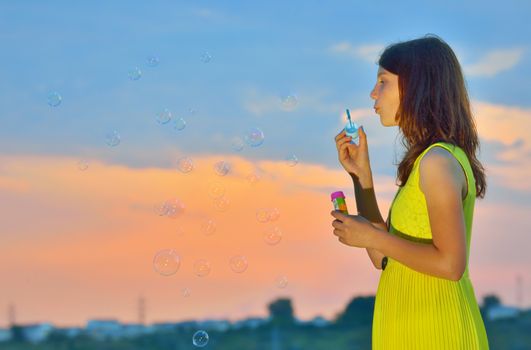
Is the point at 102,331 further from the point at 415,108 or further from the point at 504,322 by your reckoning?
the point at 415,108

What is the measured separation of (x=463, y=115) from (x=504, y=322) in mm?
23031

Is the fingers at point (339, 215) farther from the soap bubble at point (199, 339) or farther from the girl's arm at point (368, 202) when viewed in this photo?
the soap bubble at point (199, 339)

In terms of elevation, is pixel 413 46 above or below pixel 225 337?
below

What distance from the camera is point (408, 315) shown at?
330 cm

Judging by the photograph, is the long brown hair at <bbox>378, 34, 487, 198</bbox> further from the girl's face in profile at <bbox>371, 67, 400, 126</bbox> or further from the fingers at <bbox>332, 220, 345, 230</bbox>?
the fingers at <bbox>332, 220, 345, 230</bbox>

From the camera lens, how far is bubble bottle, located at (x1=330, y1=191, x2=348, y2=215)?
Result: 355cm

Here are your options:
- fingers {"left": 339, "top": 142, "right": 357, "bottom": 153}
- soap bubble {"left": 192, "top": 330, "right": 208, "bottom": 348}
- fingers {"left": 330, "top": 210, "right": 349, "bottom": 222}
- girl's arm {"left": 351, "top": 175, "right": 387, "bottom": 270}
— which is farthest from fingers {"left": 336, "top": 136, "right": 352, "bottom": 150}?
soap bubble {"left": 192, "top": 330, "right": 208, "bottom": 348}

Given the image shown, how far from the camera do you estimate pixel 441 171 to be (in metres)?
3.22

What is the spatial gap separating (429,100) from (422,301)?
665 millimetres

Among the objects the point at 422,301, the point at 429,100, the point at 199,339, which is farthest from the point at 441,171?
the point at 199,339

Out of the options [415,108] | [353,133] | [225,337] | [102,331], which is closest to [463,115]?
[415,108]

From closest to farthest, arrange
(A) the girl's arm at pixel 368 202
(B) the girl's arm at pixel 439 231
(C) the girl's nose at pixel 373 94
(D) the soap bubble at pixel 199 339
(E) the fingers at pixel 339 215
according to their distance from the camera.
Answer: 1. (B) the girl's arm at pixel 439 231
2. (E) the fingers at pixel 339 215
3. (C) the girl's nose at pixel 373 94
4. (A) the girl's arm at pixel 368 202
5. (D) the soap bubble at pixel 199 339

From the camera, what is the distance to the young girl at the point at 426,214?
3.19 meters

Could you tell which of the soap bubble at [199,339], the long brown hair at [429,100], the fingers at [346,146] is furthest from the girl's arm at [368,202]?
the soap bubble at [199,339]
